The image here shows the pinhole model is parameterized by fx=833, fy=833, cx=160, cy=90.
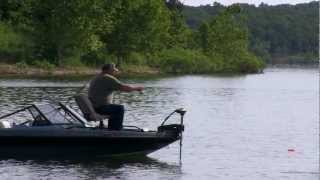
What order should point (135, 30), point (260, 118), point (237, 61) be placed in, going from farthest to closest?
1. point (237, 61)
2. point (135, 30)
3. point (260, 118)

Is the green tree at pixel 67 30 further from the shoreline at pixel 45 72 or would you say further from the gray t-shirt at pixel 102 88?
the gray t-shirt at pixel 102 88

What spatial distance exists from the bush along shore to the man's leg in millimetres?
55728

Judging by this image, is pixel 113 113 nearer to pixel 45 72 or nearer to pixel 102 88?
pixel 102 88

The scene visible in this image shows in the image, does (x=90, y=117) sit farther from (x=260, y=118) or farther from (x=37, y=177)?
(x=260, y=118)

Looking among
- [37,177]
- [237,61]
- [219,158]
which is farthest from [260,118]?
[237,61]

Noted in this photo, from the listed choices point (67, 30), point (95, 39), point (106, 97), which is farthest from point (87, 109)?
point (95, 39)

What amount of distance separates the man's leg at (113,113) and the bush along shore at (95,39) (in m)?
55.7

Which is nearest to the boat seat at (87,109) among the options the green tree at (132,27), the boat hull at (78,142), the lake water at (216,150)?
the boat hull at (78,142)

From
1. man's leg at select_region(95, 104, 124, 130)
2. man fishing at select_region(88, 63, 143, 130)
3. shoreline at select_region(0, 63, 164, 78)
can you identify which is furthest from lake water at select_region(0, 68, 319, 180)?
shoreline at select_region(0, 63, 164, 78)

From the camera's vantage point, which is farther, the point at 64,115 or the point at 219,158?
the point at 219,158

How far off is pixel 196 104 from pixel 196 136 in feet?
50.2

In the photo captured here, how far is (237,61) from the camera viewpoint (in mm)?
126562

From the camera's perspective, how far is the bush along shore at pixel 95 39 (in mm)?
84688

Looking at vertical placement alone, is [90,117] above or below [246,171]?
above
